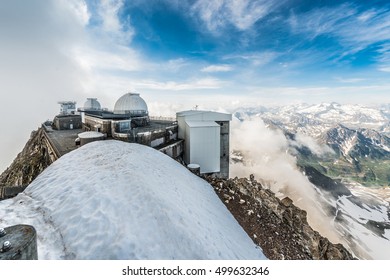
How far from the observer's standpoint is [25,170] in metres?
23.4

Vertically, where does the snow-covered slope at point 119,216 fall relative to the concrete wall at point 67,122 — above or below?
below

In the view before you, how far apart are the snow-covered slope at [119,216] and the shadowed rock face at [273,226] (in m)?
1.27

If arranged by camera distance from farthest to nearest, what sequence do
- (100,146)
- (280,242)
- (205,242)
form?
(100,146) < (280,242) < (205,242)

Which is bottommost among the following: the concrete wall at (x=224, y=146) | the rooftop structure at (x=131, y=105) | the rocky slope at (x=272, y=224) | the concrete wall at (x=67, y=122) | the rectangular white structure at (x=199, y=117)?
the rocky slope at (x=272, y=224)

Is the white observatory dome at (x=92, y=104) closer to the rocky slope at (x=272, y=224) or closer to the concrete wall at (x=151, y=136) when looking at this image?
the concrete wall at (x=151, y=136)

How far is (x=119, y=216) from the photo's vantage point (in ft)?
23.6

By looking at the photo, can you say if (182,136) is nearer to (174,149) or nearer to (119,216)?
(174,149)

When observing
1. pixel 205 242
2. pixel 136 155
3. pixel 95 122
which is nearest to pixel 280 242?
pixel 205 242

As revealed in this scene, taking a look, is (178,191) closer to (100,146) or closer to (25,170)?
(100,146)

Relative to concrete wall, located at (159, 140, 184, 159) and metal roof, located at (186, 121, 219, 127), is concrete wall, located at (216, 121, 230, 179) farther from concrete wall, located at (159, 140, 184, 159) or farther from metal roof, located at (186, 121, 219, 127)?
concrete wall, located at (159, 140, 184, 159)

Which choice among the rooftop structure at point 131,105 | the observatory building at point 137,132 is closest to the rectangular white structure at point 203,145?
the observatory building at point 137,132

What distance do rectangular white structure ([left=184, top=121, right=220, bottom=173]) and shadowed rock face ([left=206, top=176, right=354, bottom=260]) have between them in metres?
6.12

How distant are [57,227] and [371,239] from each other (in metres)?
184

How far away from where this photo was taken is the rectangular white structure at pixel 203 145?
23.1 metres
